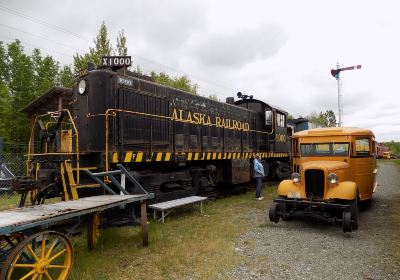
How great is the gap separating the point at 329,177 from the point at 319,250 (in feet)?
7.02

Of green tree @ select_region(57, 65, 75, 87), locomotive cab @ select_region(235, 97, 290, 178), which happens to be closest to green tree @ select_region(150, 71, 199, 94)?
green tree @ select_region(57, 65, 75, 87)

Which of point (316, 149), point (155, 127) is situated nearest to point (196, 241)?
point (155, 127)

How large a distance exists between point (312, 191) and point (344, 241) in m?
1.49

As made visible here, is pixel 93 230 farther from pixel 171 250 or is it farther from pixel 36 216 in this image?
pixel 36 216

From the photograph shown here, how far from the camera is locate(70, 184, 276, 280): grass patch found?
5.01 metres

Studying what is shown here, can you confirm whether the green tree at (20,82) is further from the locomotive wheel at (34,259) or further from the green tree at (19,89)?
the locomotive wheel at (34,259)

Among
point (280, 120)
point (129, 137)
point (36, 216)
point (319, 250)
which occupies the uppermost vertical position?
point (280, 120)

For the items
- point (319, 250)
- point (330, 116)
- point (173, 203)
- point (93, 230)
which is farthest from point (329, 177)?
point (330, 116)

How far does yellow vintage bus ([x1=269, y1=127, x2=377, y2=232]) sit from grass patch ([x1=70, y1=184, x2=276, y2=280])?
1.22m

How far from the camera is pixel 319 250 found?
6016 millimetres

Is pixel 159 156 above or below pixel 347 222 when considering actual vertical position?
above

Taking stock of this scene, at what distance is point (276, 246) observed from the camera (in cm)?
628

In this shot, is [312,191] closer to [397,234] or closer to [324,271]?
[397,234]

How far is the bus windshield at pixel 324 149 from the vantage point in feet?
28.3
